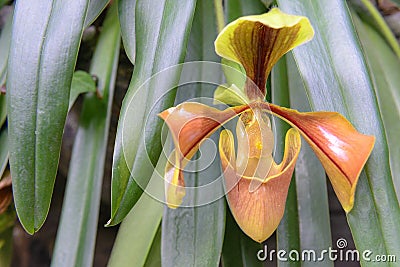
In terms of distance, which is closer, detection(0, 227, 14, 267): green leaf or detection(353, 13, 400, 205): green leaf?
detection(353, 13, 400, 205): green leaf

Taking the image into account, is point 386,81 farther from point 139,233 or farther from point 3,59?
point 3,59

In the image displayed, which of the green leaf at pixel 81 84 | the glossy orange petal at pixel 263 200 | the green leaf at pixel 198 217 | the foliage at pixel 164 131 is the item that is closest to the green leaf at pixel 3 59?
the foliage at pixel 164 131

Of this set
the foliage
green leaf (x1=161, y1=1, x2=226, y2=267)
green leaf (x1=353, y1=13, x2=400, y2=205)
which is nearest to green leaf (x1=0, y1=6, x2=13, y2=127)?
the foliage

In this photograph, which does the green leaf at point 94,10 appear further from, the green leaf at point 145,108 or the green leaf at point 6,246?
the green leaf at point 6,246

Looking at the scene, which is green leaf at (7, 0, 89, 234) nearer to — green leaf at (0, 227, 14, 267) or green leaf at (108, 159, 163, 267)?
green leaf at (108, 159, 163, 267)

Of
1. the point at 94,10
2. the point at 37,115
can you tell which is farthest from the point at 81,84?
the point at 37,115
